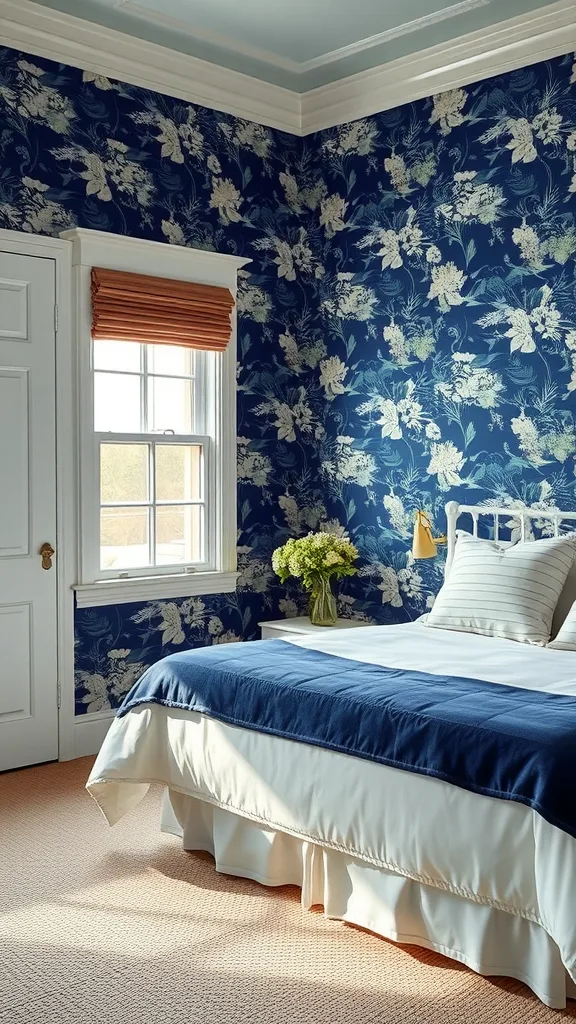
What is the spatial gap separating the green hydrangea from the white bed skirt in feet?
5.60

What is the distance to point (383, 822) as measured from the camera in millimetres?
2766

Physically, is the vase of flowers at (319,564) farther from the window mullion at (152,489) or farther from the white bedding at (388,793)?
the white bedding at (388,793)

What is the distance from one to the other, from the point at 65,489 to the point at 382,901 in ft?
7.90

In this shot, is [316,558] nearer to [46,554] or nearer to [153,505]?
[153,505]

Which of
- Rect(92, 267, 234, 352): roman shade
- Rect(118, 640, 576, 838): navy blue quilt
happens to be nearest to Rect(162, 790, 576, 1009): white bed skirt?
Rect(118, 640, 576, 838): navy blue quilt

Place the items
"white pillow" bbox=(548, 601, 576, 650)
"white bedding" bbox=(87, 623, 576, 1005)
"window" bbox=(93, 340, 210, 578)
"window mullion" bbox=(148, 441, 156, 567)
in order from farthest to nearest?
"window mullion" bbox=(148, 441, 156, 567)
"window" bbox=(93, 340, 210, 578)
"white pillow" bbox=(548, 601, 576, 650)
"white bedding" bbox=(87, 623, 576, 1005)

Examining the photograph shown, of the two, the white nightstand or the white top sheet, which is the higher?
the white top sheet

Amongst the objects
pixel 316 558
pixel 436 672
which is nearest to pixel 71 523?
pixel 316 558

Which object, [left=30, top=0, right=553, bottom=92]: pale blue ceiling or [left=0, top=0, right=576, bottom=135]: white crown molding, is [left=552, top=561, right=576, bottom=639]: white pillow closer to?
[left=0, top=0, right=576, bottom=135]: white crown molding

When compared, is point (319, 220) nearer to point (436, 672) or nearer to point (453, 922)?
point (436, 672)

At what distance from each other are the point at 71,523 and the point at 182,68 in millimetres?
2183

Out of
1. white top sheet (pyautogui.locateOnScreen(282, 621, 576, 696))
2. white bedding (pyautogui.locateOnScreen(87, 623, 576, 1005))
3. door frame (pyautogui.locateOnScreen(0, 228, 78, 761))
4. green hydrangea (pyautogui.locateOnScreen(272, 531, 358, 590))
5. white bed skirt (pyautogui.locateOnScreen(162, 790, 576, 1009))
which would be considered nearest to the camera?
white bedding (pyautogui.locateOnScreen(87, 623, 576, 1005))

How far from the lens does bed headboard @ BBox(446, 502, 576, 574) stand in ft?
14.4

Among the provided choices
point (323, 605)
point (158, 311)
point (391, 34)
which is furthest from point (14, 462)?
point (391, 34)
